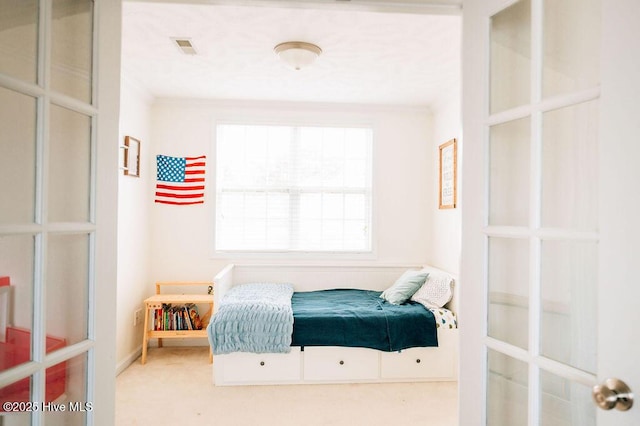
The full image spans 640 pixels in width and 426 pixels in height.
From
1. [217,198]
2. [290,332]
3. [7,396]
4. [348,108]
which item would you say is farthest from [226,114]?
[7,396]

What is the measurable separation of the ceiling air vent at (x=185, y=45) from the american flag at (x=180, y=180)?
1.42 meters

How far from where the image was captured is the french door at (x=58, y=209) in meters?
0.99

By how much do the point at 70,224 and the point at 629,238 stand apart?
1315 mm

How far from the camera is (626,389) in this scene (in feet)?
2.75

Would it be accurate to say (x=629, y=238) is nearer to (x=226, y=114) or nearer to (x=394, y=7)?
(x=394, y=7)

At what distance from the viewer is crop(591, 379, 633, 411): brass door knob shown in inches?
32.9

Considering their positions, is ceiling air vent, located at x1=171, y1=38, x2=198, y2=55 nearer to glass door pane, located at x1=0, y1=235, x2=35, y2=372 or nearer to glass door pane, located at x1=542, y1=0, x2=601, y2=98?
glass door pane, located at x1=0, y1=235, x2=35, y2=372

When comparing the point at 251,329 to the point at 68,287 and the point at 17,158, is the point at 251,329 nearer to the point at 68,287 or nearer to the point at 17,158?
the point at 68,287

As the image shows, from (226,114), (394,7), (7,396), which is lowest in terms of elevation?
(7,396)

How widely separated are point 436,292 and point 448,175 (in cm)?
110

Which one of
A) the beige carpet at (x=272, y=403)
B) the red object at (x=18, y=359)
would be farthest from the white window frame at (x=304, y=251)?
the red object at (x=18, y=359)

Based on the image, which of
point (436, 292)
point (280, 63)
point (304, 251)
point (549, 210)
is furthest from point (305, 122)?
point (549, 210)

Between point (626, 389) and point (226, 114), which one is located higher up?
point (226, 114)

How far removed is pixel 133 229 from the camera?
12.3 ft
